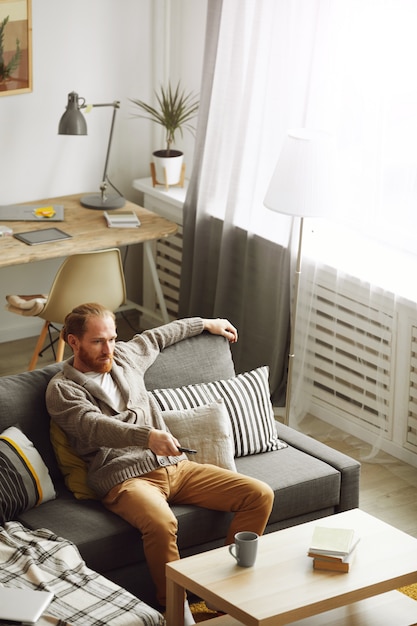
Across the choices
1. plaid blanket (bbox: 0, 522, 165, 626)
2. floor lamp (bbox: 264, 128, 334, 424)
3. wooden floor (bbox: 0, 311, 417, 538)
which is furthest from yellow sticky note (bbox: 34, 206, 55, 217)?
plaid blanket (bbox: 0, 522, 165, 626)

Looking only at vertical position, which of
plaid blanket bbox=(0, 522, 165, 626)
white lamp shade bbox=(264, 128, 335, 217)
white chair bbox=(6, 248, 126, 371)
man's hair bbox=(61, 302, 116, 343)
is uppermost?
white lamp shade bbox=(264, 128, 335, 217)

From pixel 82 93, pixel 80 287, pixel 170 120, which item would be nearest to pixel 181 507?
pixel 80 287

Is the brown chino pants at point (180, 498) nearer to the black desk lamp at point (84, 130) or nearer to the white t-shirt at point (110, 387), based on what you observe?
the white t-shirt at point (110, 387)

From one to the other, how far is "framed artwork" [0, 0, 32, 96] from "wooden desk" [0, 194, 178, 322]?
2.02 feet

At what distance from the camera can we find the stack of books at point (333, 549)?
2.95 meters

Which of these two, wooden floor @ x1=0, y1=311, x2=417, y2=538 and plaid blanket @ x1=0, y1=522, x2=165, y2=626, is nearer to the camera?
plaid blanket @ x1=0, y1=522, x2=165, y2=626

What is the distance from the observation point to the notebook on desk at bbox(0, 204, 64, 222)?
5113mm

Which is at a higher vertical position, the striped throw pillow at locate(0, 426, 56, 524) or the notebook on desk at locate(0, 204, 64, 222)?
the notebook on desk at locate(0, 204, 64, 222)

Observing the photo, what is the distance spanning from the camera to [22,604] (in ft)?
9.00

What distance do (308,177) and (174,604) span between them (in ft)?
5.65

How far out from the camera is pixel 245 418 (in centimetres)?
375

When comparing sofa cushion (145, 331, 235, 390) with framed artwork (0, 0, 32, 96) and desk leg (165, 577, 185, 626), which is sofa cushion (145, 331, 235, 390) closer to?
desk leg (165, 577, 185, 626)

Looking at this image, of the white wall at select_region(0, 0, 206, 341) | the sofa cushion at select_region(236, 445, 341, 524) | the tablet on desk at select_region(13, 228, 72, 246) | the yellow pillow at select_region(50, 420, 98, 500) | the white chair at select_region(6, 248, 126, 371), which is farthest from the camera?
the white wall at select_region(0, 0, 206, 341)

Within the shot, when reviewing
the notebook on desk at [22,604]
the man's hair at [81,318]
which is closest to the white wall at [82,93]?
the man's hair at [81,318]
